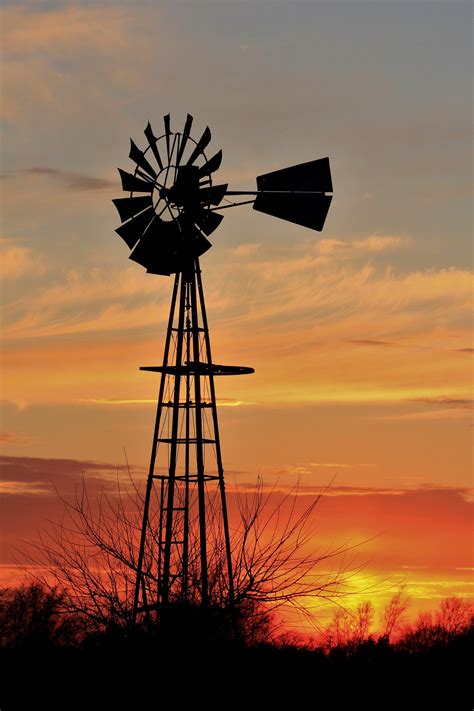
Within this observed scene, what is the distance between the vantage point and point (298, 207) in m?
20.3

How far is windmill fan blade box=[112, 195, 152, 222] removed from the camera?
20.4 metres

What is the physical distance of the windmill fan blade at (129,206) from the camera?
2042cm

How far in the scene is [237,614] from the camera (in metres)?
18.1

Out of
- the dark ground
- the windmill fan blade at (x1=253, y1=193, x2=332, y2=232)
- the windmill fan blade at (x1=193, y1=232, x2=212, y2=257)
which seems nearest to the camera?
the dark ground

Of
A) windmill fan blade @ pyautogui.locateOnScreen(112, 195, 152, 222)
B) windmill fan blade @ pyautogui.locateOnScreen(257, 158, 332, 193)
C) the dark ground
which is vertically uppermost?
windmill fan blade @ pyautogui.locateOnScreen(257, 158, 332, 193)

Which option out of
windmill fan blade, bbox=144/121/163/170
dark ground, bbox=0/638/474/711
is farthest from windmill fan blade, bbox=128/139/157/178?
dark ground, bbox=0/638/474/711

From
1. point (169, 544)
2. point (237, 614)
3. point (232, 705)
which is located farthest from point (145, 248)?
point (232, 705)

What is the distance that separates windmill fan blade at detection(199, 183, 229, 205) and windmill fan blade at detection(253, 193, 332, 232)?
27.0 inches

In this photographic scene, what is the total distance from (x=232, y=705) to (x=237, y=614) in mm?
2309

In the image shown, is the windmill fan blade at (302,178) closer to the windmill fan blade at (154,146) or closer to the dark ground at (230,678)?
the windmill fan blade at (154,146)

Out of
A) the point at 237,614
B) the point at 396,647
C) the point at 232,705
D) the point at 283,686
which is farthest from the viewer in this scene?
the point at 396,647

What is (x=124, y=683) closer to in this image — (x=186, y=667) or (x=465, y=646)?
(x=186, y=667)

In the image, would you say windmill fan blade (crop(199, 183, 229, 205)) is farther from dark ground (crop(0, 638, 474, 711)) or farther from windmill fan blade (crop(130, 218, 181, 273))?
dark ground (crop(0, 638, 474, 711))

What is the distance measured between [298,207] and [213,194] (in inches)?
63.9
